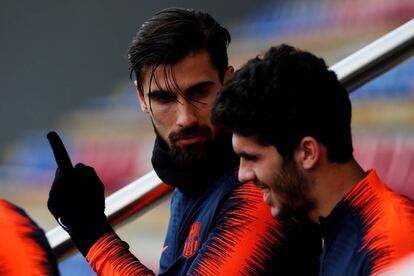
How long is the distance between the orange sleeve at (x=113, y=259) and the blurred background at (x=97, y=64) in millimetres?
876

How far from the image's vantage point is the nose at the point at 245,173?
4.35ft

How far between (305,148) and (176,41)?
0.36 meters

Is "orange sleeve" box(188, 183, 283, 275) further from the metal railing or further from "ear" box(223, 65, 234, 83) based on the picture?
the metal railing

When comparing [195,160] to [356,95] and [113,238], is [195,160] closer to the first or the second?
[113,238]

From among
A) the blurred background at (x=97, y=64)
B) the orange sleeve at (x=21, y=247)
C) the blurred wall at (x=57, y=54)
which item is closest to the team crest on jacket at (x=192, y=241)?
the orange sleeve at (x=21, y=247)

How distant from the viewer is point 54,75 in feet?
11.5

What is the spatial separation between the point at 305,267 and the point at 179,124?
0.30 m

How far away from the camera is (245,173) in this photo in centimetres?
133

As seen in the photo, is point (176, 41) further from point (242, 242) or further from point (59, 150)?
point (242, 242)

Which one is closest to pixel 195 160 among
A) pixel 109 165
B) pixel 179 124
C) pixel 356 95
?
pixel 179 124

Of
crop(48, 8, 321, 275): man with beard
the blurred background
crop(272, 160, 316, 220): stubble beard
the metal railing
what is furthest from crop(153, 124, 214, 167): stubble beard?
the blurred background

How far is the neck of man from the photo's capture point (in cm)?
125

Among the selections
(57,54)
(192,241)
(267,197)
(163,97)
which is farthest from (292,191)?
(57,54)

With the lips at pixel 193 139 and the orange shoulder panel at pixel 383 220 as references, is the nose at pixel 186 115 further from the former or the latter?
the orange shoulder panel at pixel 383 220
